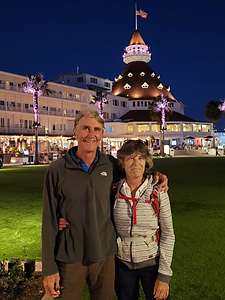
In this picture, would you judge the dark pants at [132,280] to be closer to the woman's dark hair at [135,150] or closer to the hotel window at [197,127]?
the woman's dark hair at [135,150]

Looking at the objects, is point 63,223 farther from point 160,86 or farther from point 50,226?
point 160,86

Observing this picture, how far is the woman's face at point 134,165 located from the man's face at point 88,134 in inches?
12.3

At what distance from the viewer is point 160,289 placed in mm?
3672

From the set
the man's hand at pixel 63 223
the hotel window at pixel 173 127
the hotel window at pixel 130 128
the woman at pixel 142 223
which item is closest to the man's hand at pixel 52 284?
the man's hand at pixel 63 223

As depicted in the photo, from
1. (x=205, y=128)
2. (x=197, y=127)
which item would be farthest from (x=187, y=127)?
(x=205, y=128)

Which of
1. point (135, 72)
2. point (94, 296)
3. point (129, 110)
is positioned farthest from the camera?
point (135, 72)

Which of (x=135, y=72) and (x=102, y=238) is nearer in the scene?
(x=102, y=238)

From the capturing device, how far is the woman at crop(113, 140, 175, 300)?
3607mm

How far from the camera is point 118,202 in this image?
3637 mm

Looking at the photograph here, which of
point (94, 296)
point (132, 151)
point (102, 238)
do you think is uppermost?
point (132, 151)

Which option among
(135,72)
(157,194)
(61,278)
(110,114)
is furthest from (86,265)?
(135,72)

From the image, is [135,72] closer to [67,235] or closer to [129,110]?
[129,110]

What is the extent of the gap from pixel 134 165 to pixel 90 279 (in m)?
1.09

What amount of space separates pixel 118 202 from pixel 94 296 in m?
0.92
